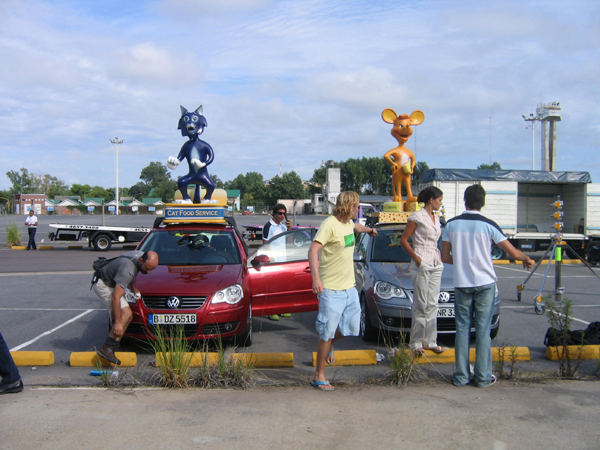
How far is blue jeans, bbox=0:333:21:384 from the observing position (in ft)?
14.5

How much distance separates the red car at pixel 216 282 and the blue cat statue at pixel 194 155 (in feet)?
3.32

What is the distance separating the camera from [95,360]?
5.48 m

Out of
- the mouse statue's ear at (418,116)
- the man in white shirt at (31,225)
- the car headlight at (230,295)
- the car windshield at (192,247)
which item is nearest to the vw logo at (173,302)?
the car headlight at (230,295)

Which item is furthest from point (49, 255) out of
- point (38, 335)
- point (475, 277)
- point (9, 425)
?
point (475, 277)

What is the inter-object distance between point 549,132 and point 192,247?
1306 inches

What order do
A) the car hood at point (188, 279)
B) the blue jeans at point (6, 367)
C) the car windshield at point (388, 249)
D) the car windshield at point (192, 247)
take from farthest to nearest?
the car windshield at point (388, 249) < the car windshield at point (192, 247) < the car hood at point (188, 279) < the blue jeans at point (6, 367)

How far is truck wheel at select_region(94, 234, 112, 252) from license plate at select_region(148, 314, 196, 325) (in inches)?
682

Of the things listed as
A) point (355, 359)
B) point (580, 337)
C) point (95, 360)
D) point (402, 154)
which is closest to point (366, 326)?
point (355, 359)

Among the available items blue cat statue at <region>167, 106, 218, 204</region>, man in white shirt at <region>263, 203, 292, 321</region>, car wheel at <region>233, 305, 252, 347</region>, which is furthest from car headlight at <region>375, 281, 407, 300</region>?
blue cat statue at <region>167, 106, 218, 204</region>

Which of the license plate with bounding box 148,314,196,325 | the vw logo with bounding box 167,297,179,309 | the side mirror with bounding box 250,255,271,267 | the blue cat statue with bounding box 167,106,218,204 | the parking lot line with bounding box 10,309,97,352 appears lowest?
the parking lot line with bounding box 10,309,97,352

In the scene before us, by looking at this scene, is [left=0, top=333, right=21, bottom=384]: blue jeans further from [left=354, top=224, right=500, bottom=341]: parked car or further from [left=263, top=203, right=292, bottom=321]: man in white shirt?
[left=263, top=203, right=292, bottom=321]: man in white shirt

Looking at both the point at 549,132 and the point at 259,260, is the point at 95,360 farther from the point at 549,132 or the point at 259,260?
the point at 549,132

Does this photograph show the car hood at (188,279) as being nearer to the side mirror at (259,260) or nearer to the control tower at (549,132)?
the side mirror at (259,260)

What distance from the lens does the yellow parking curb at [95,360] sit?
17.8 ft
